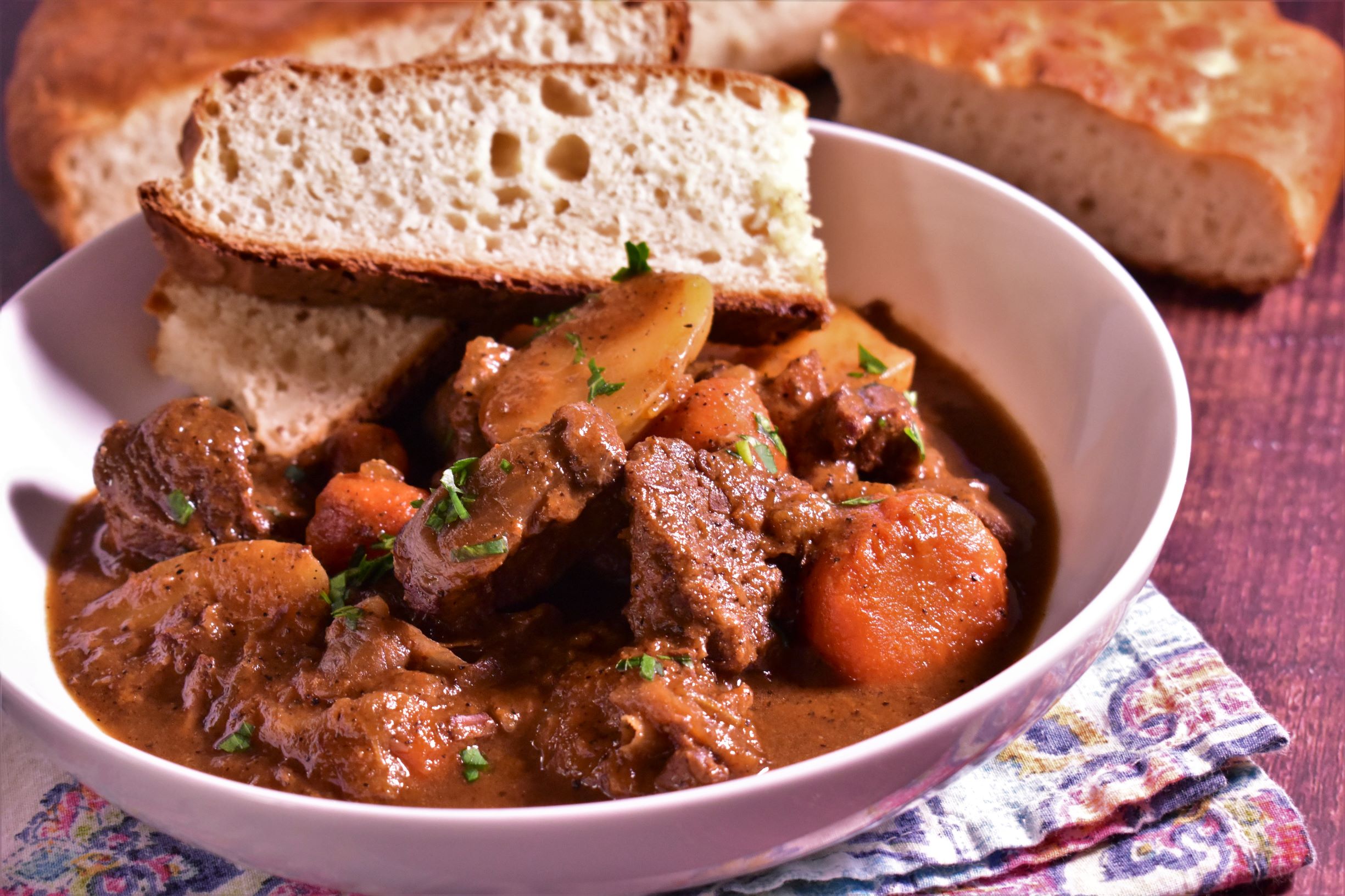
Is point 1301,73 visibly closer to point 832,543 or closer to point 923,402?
point 923,402

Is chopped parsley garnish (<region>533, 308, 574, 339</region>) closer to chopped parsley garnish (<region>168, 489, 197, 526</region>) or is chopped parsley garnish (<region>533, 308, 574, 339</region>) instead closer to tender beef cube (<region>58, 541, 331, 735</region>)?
tender beef cube (<region>58, 541, 331, 735</region>)

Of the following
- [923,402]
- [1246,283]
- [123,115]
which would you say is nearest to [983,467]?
[923,402]

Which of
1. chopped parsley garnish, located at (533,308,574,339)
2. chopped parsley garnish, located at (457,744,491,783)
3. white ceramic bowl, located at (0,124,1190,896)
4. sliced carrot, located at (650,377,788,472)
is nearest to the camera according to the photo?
white ceramic bowl, located at (0,124,1190,896)

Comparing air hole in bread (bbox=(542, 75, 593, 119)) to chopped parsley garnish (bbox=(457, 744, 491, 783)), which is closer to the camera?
chopped parsley garnish (bbox=(457, 744, 491, 783))

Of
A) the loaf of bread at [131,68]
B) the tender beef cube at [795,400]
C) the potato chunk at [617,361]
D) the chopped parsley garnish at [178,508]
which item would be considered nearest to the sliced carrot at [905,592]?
the tender beef cube at [795,400]

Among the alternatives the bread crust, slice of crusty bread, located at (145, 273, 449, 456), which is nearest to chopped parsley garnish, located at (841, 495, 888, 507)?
slice of crusty bread, located at (145, 273, 449, 456)

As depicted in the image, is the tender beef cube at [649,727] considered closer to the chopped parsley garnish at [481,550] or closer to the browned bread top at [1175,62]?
the chopped parsley garnish at [481,550]

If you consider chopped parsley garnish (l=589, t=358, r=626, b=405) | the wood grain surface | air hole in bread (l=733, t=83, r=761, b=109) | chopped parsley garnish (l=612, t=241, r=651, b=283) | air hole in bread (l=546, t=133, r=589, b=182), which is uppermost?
air hole in bread (l=733, t=83, r=761, b=109)
